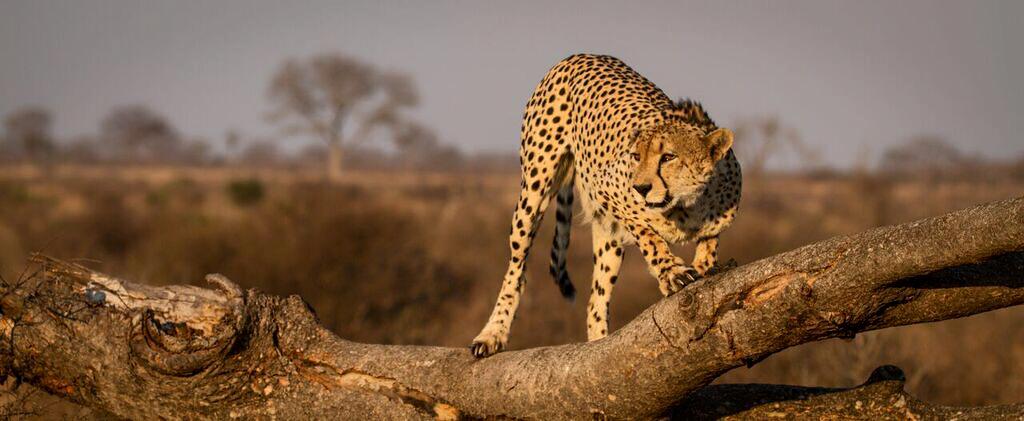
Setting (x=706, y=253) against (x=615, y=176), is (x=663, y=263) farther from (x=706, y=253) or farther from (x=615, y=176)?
(x=615, y=176)

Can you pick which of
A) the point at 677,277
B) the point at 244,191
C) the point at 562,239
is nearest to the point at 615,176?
the point at 677,277

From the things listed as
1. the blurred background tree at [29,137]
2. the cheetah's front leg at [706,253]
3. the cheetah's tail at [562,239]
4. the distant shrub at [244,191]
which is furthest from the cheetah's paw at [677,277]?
the blurred background tree at [29,137]

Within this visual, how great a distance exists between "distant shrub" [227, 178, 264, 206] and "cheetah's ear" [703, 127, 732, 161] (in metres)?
21.8

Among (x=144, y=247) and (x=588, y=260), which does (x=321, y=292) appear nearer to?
(x=144, y=247)

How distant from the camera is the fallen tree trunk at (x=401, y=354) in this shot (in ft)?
7.87

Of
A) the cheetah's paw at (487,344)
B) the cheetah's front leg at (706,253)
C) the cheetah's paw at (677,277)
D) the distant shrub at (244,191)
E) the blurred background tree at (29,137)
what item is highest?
the blurred background tree at (29,137)

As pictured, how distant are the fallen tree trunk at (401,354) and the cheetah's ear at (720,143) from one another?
1010 mm

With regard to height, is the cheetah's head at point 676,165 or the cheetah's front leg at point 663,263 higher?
the cheetah's head at point 676,165

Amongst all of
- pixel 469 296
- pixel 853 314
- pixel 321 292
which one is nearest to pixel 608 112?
pixel 853 314

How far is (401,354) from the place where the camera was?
10.8 ft

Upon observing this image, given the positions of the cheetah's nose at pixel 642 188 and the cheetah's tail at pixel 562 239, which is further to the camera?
the cheetah's tail at pixel 562 239

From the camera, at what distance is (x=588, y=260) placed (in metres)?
18.2

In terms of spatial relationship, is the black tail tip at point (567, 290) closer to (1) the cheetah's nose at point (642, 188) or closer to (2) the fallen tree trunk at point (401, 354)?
(1) the cheetah's nose at point (642, 188)

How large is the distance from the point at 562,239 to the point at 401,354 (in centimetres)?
200
